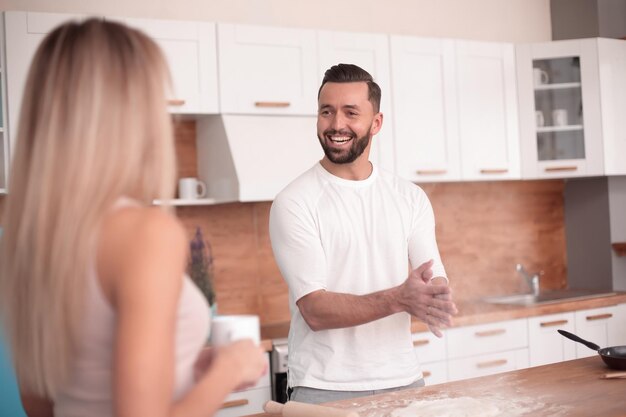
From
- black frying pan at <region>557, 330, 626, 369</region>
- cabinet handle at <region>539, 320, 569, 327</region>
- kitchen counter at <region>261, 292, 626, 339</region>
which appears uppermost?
black frying pan at <region>557, 330, 626, 369</region>

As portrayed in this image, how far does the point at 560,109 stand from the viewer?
443 centimetres

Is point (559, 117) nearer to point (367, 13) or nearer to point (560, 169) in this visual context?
point (560, 169)

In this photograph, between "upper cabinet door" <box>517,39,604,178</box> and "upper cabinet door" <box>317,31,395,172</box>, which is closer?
"upper cabinet door" <box>317,31,395,172</box>

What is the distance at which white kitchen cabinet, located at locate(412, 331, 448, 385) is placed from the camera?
367 centimetres

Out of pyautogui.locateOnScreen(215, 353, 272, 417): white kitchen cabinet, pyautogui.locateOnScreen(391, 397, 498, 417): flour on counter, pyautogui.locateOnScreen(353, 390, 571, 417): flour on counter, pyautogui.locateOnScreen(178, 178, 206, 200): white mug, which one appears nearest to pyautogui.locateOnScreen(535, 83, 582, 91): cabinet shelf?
pyautogui.locateOnScreen(178, 178, 206, 200): white mug

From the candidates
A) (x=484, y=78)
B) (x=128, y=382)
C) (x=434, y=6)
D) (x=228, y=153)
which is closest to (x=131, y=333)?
(x=128, y=382)

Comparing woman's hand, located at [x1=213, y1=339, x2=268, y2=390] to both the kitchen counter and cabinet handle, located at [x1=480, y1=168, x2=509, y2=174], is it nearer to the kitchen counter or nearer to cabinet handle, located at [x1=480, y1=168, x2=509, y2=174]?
the kitchen counter

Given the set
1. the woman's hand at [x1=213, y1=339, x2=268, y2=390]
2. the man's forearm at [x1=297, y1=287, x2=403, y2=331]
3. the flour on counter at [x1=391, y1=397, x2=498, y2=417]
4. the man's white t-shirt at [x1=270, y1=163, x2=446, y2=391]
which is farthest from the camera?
the man's white t-shirt at [x1=270, y1=163, x2=446, y2=391]

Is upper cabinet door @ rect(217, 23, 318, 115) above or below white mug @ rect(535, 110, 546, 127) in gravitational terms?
above

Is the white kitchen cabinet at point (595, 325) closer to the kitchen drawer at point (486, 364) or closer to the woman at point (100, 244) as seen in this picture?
the kitchen drawer at point (486, 364)

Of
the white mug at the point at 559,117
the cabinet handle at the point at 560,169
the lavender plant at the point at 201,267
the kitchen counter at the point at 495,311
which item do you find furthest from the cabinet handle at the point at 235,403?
the white mug at the point at 559,117

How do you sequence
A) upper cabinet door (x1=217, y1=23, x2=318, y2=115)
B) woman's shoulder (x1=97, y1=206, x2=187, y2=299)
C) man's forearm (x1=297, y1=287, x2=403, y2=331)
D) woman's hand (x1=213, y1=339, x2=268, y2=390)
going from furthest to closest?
upper cabinet door (x1=217, y1=23, x2=318, y2=115) → man's forearm (x1=297, y1=287, x2=403, y2=331) → woman's hand (x1=213, y1=339, x2=268, y2=390) → woman's shoulder (x1=97, y1=206, x2=187, y2=299)

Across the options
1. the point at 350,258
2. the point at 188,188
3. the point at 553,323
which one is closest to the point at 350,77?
the point at 350,258

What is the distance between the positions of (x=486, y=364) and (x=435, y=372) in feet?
1.04
